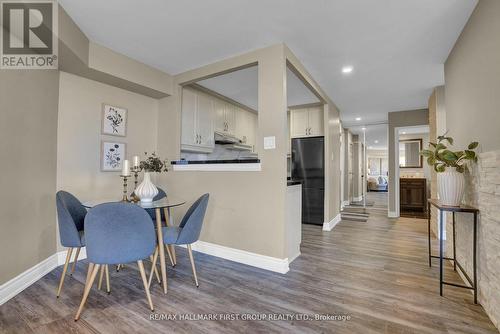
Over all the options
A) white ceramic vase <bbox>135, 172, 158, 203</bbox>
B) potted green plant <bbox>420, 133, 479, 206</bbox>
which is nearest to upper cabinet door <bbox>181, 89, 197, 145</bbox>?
white ceramic vase <bbox>135, 172, 158, 203</bbox>

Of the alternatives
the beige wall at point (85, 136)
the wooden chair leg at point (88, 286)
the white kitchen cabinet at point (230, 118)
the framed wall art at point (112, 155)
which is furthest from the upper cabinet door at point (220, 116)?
the wooden chair leg at point (88, 286)

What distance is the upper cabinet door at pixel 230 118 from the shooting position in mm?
4715

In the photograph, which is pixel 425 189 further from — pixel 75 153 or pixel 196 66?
pixel 75 153

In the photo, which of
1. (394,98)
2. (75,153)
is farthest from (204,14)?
(394,98)

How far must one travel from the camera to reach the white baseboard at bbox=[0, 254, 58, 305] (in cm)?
194

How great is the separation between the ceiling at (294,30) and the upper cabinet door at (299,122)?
61.3 inches

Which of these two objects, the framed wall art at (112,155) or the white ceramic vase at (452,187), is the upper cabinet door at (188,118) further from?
the white ceramic vase at (452,187)

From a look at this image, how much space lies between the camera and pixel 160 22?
2.27 meters

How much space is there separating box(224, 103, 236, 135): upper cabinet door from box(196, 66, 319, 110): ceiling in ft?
0.65

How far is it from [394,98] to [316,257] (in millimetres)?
3532

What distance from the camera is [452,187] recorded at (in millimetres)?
2057

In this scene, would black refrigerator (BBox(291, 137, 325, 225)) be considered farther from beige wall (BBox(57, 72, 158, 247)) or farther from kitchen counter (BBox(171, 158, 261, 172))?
beige wall (BBox(57, 72, 158, 247))

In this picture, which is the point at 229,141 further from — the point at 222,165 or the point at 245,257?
the point at 245,257

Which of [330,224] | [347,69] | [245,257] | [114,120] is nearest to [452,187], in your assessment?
[347,69]
